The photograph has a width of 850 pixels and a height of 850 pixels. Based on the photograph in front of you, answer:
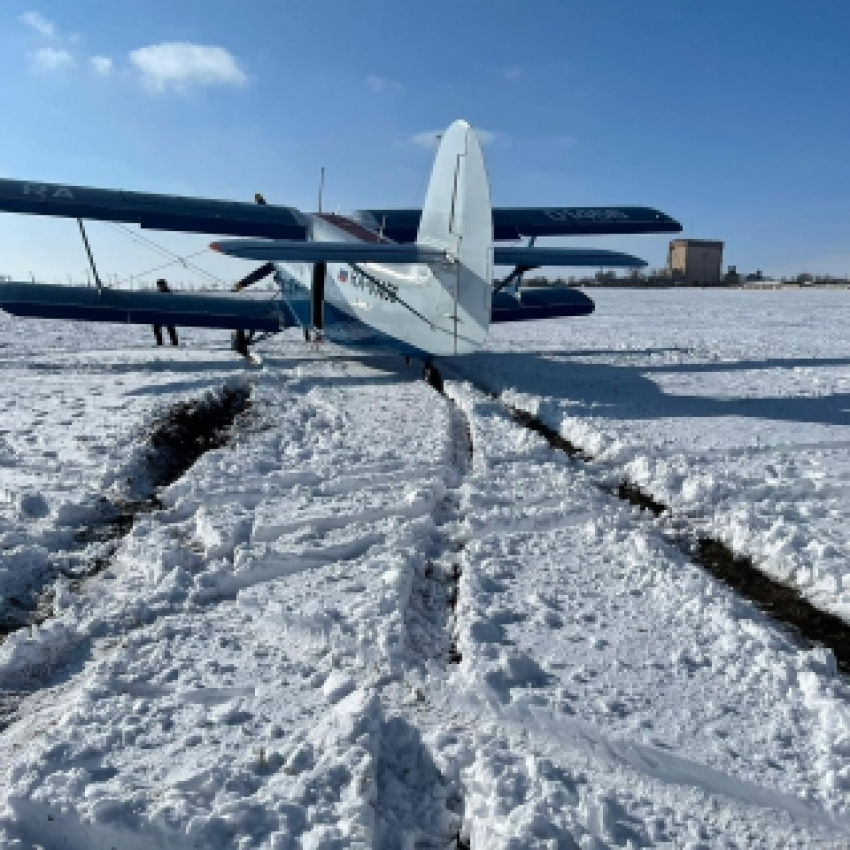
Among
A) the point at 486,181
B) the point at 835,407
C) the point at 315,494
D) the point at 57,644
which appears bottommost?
the point at 57,644

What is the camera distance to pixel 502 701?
3.05 m

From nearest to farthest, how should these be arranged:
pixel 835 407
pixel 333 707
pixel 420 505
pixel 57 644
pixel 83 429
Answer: pixel 333 707 < pixel 57 644 < pixel 420 505 < pixel 83 429 < pixel 835 407

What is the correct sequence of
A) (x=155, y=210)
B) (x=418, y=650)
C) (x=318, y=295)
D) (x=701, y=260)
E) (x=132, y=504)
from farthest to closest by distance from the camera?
(x=701, y=260), (x=155, y=210), (x=318, y=295), (x=132, y=504), (x=418, y=650)

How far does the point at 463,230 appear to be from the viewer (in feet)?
35.7

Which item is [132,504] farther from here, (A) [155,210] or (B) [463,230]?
(A) [155,210]

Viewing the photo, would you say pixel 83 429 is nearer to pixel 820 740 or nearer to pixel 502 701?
pixel 502 701

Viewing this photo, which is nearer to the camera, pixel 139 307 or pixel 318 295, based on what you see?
pixel 318 295

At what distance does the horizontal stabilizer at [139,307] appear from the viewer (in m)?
13.5

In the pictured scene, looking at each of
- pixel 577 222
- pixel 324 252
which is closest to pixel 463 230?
pixel 324 252

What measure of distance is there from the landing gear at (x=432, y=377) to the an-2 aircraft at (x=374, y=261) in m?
0.04

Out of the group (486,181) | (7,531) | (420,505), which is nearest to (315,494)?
(420,505)

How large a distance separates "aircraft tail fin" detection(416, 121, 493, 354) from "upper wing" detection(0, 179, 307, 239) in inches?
221

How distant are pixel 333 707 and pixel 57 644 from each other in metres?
1.54

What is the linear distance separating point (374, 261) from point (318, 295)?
3.47 metres
